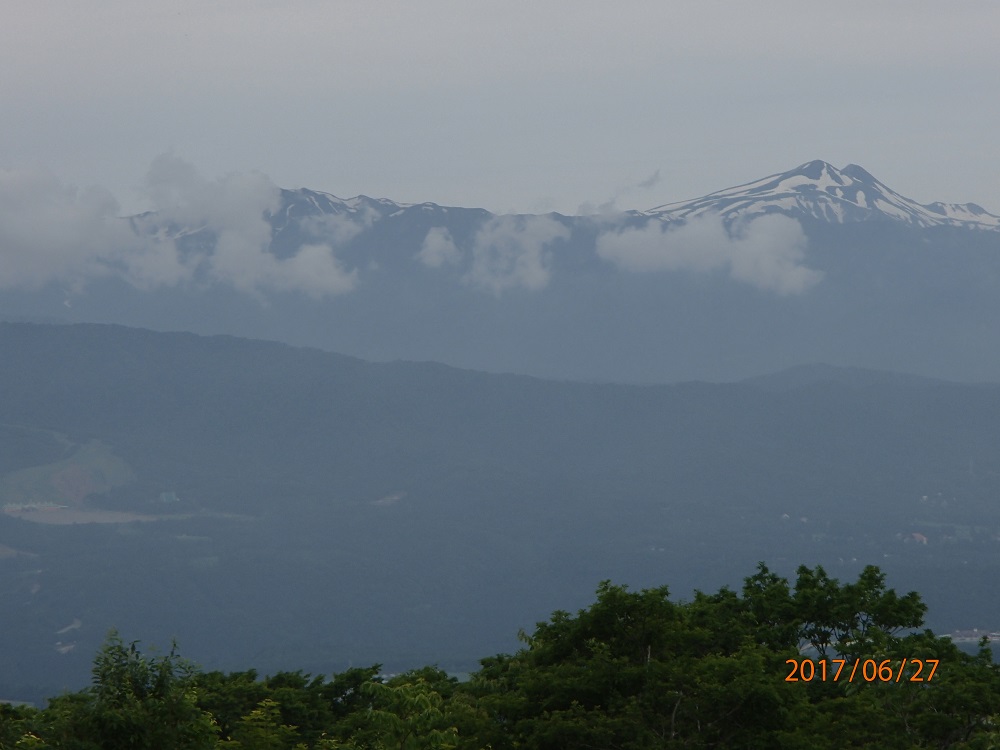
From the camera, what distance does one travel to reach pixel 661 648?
2848 centimetres

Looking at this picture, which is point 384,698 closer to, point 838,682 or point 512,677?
point 512,677

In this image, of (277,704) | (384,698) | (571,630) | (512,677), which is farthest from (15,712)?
(571,630)

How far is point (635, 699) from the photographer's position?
25422 millimetres

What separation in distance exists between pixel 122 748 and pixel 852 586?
2357 centimetres

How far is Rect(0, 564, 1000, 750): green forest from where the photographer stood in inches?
850

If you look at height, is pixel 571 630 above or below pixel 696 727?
above

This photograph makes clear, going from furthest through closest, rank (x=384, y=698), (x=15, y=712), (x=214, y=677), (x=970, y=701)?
(x=214, y=677) < (x=15, y=712) < (x=384, y=698) < (x=970, y=701)
